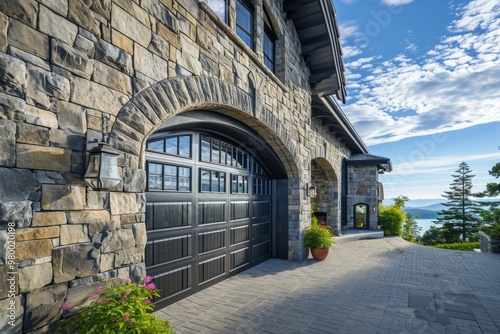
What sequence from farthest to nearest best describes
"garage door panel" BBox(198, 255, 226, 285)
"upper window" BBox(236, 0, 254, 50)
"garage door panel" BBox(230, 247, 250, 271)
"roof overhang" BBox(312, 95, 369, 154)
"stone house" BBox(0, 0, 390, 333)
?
"roof overhang" BBox(312, 95, 369, 154) → "garage door panel" BBox(230, 247, 250, 271) → "upper window" BBox(236, 0, 254, 50) → "garage door panel" BBox(198, 255, 226, 285) → "stone house" BBox(0, 0, 390, 333)

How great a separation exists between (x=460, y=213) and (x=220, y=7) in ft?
104

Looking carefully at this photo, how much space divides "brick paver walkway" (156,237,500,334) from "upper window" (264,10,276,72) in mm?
5249

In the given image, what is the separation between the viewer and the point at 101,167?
239cm

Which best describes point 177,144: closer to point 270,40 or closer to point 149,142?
point 149,142

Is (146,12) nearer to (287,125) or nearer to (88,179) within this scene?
(88,179)

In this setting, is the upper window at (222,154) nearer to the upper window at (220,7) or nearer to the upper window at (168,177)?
the upper window at (168,177)

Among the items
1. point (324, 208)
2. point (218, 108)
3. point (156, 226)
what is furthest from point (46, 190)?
point (324, 208)

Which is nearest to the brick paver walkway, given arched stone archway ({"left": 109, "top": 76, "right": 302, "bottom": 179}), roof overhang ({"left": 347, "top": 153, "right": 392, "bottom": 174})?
arched stone archway ({"left": 109, "top": 76, "right": 302, "bottom": 179})

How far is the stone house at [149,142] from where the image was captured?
2072mm

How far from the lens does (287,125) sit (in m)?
6.74

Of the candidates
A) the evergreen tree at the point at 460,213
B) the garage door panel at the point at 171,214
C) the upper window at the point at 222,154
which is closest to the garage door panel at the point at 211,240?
the garage door panel at the point at 171,214

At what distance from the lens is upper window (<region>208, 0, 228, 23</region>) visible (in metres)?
4.65

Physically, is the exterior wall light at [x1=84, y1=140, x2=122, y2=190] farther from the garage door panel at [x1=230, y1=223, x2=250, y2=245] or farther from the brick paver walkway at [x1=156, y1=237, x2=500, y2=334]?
the garage door panel at [x1=230, y1=223, x2=250, y2=245]

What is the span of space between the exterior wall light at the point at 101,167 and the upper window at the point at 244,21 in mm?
4100
